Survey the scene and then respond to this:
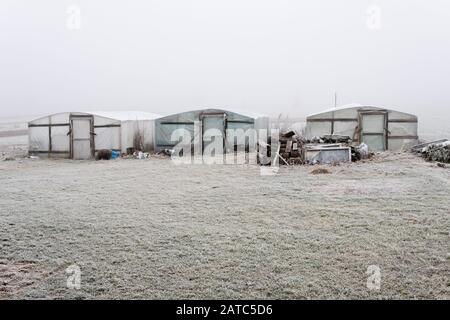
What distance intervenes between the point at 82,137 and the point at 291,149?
32.4 ft

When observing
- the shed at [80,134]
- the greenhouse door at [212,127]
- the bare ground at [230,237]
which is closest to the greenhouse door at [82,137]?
the shed at [80,134]

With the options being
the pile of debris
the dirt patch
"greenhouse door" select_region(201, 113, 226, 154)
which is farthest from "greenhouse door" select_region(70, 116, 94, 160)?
the dirt patch

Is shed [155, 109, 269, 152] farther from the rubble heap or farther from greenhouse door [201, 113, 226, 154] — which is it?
the rubble heap

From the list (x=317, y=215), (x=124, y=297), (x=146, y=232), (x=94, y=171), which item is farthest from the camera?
(x=94, y=171)

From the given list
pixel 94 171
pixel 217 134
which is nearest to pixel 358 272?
pixel 94 171

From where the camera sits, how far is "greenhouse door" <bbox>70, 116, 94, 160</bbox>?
61.7 feet

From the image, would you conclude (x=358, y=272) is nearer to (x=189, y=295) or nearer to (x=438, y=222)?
(x=189, y=295)

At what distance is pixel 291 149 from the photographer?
1491cm

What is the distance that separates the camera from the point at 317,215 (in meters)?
7.11

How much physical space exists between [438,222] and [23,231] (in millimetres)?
6535

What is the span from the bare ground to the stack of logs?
362cm

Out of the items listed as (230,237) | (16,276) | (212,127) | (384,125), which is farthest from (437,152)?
(16,276)

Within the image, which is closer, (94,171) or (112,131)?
(94,171)

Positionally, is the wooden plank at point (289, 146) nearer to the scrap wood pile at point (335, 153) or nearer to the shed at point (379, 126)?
the scrap wood pile at point (335, 153)
